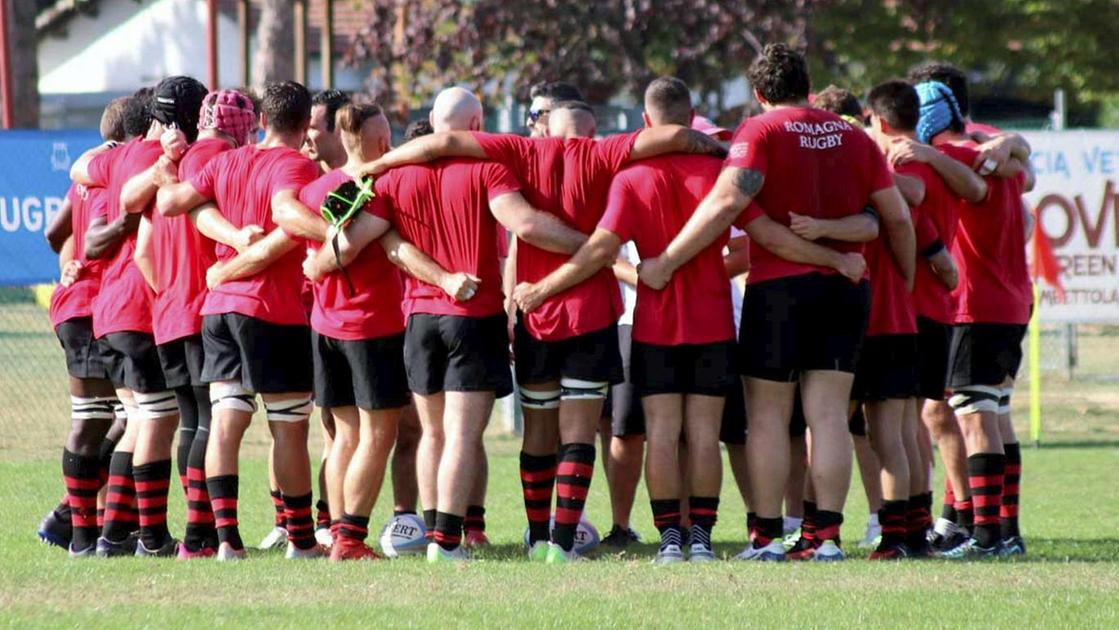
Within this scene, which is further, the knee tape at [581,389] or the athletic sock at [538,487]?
the athletic sock at [538,487]

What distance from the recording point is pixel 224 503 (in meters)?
8.06

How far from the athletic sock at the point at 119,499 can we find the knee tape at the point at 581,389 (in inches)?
87.6

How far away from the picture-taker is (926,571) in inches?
294

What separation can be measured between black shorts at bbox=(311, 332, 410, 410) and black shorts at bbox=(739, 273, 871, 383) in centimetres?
156

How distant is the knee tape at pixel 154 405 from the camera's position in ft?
27.8

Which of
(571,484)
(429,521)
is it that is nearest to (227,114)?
(429,521)

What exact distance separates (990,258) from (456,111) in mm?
2812

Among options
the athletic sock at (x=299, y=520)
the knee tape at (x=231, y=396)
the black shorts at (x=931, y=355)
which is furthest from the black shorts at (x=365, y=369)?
the black shorts at (x=931, y=355)

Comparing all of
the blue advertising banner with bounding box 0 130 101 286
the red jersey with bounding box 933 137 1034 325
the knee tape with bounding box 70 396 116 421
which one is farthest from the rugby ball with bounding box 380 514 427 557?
the blue advertising banner with bounding box 0 130 101 286

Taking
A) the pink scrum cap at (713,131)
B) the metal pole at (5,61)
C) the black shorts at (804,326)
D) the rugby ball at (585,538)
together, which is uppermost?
the metal pole at (5,61)

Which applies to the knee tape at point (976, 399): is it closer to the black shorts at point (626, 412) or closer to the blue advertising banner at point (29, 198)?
the black shorts at point (626, 412)

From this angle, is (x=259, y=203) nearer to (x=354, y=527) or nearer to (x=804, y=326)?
(x=354, y=527)

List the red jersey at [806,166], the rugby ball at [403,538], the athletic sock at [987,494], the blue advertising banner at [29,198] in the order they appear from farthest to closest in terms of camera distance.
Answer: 1. the blue advertising banner at [29,198]
2. the athletic sock at [987,494]
3. the rugby ball at [403,538]
4. the red jersey at [806,166]

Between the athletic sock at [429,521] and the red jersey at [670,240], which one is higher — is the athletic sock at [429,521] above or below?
below
